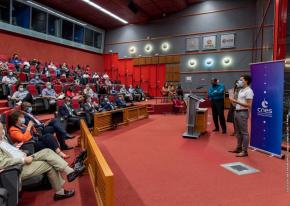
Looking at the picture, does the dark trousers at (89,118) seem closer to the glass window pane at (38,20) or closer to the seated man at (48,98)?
the seated man at (48,98)

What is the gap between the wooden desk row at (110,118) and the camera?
576 centimetres

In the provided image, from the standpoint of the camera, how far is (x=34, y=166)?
2.33m

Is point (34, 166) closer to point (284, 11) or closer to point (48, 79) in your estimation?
point (284, 11)

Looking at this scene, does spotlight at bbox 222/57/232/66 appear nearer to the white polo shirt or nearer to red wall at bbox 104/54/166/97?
red wall at bbox 104/54/166/97

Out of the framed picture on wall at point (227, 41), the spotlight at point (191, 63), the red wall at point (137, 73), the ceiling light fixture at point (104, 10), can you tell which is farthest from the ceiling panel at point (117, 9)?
the spotlight at point (191, 63)

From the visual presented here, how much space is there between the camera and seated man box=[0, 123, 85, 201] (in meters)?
2.18

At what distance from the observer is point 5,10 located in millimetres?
9875

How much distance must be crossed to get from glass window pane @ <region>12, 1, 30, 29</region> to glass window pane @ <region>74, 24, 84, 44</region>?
3.29 m

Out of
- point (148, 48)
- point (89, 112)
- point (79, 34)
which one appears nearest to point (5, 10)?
point (79, 34)

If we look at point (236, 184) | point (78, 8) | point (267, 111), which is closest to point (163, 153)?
point (236, 184)


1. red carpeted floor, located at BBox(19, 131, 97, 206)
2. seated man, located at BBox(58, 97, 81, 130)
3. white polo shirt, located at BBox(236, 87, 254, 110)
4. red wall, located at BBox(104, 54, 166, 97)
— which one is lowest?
red carpeted floor, located at BBox(19, 131, 97, 206)

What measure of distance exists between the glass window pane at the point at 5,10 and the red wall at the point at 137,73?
6956 millimetres

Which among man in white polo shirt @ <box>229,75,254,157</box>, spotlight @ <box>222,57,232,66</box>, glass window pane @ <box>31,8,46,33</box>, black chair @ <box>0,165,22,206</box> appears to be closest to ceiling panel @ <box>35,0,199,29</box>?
glass window pane @ <box>31,8,46,33</box>

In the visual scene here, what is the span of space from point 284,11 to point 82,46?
1141cm
